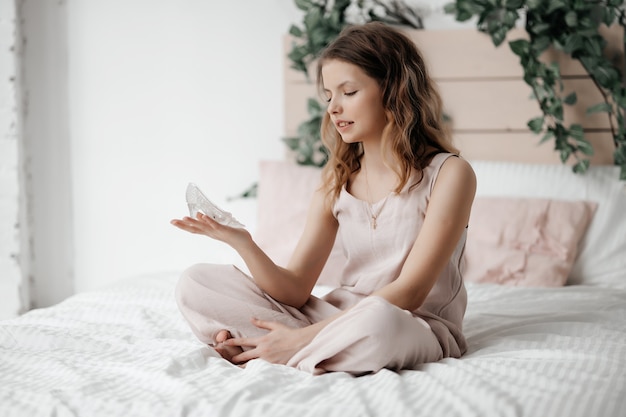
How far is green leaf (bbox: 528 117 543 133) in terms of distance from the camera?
8.66 ft

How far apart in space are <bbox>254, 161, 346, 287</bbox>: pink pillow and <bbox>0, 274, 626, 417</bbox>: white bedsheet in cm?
72

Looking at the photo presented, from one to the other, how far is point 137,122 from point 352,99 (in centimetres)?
181

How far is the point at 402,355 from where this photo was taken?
138 centimetres

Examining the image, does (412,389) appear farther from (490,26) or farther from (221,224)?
(490,26)

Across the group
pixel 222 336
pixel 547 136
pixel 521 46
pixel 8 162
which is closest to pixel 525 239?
pixel 547 136

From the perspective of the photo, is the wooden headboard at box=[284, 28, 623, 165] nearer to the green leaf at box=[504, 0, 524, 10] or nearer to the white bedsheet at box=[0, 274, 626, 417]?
the green leaf at box=[504, 0, 524, 10]

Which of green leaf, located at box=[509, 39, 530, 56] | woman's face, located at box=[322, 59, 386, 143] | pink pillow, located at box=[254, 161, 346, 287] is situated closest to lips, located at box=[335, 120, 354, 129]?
woman's face, located at box=[322, 59, 386, 143]

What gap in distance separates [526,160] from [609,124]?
308mm

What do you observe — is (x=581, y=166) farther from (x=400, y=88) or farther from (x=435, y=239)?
(x=435, y=239)

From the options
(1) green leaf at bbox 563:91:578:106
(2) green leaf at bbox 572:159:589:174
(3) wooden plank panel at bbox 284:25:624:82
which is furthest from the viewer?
(3) wooden plank panel at bbox 284:25:624:82

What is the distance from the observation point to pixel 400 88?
169 centimetres

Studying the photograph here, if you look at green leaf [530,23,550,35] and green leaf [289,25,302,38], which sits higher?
green leaf [530,23,550,35]

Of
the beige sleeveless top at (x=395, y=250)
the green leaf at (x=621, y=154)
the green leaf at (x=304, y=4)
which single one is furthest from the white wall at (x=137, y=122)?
the beige sleeveless top at (x=395, y=250)

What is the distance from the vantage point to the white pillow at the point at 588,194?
244 centimetres
